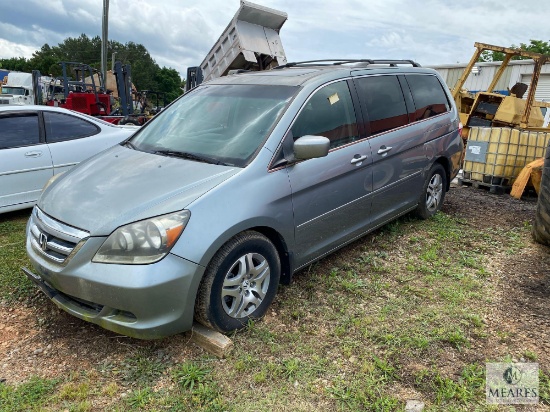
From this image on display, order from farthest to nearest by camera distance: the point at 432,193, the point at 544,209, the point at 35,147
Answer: the point at 35,147
the point at 432,193
the point at 544,209

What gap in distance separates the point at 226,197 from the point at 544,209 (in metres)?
3.28

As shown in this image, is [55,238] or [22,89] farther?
[22,89]

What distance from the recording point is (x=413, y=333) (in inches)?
114

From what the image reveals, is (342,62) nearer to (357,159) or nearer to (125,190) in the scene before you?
(357,159)

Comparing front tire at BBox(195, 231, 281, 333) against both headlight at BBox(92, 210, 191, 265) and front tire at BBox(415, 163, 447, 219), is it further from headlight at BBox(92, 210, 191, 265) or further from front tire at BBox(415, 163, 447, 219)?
front tire at BBox(415, 163, 447, 219)

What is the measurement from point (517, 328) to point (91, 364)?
9.25 feet

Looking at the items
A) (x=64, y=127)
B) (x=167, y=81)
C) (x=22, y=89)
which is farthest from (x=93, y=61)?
(x=64, y=127)

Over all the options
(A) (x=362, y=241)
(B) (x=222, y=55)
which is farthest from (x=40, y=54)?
(A) (x=362, y=241)

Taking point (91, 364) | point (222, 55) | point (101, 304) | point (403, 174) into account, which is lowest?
point (91, 364)

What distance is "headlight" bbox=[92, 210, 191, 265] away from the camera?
243cm

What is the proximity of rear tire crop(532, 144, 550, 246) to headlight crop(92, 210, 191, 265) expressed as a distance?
354 cm

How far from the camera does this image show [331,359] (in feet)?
8.74

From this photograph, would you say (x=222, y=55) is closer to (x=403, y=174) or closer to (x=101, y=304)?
(x=403, y=174)

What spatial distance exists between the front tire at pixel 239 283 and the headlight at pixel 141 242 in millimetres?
312
